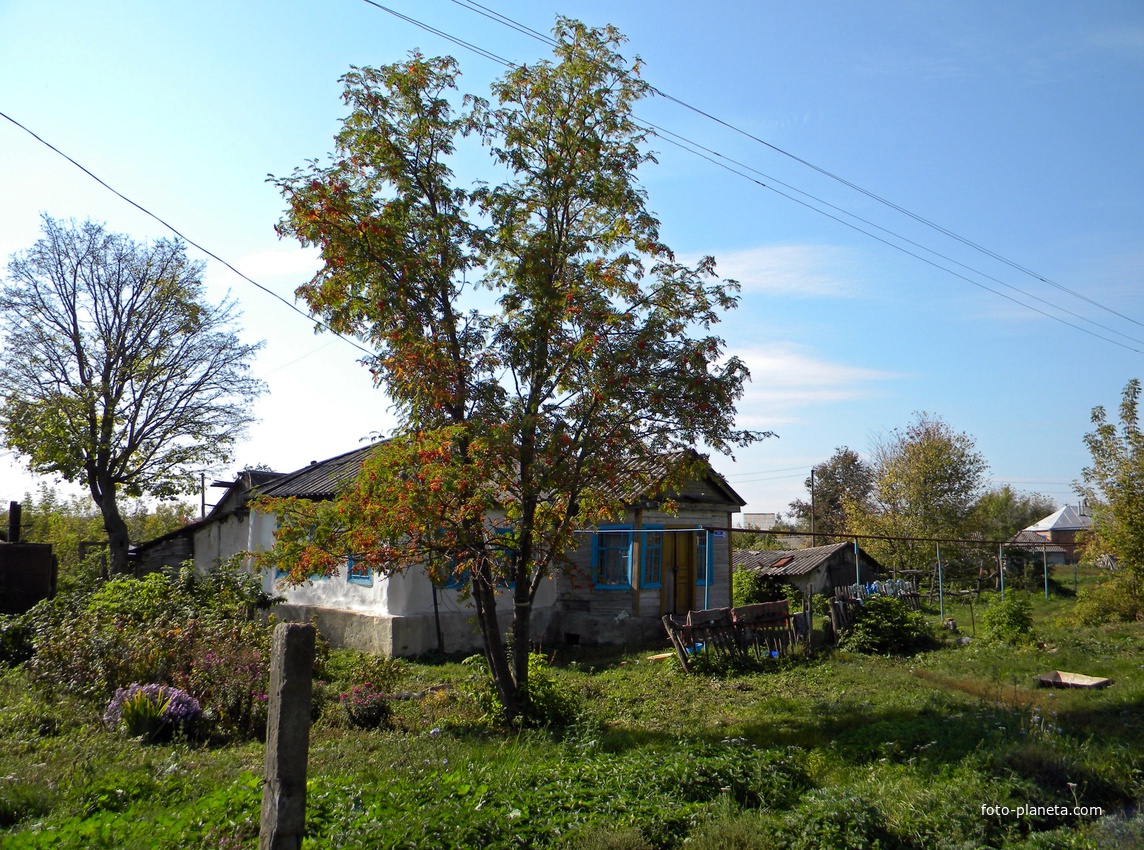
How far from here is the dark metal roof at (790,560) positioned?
2862cm

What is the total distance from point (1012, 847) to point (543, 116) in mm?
8225

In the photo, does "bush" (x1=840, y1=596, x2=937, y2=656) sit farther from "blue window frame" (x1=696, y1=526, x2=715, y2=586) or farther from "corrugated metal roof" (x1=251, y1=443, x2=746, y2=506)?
"blue window frame" (x1=696, y1=526, x2=715, y2=586)

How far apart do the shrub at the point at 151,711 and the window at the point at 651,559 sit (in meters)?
11.0

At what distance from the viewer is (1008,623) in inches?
601

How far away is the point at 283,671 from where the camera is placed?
14.0 feet

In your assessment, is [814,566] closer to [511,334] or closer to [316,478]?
[316,478]

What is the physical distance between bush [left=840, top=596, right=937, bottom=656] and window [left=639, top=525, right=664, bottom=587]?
4.72 meters

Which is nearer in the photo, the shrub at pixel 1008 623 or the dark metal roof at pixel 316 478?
the shrub at pixel 1008 623

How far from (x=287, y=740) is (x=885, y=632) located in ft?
41.5

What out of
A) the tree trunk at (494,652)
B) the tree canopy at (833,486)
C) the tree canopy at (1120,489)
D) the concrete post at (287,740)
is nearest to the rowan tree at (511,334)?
the tree trunk at (494,652)

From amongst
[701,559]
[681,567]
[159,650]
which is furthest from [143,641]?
[701,559]

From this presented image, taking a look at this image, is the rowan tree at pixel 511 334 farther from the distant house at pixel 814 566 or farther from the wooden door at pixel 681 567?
the distant house at pixel 814 566

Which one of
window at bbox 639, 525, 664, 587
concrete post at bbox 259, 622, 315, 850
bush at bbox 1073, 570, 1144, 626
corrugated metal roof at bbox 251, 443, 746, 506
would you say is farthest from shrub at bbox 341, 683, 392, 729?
bush at bbox 1073, 570, 1144, 626

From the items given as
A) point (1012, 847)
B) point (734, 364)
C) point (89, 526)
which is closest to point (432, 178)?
point (734, 364)
